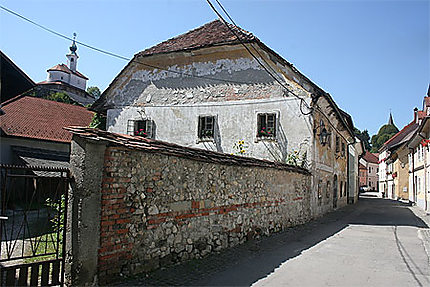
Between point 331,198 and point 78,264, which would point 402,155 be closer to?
point 331,198

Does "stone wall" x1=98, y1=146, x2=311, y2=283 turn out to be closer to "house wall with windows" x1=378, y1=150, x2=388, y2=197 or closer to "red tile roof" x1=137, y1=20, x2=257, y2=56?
"red tile roof" x1=137, y1=20, x2=257, y2=56

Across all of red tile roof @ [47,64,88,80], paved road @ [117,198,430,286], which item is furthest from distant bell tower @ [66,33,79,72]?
paved road @ [117,198,430,286]

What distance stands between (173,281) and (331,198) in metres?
16.6

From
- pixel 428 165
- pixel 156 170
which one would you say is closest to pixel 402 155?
pixel 428 165

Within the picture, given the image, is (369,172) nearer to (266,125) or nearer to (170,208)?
(266,125)

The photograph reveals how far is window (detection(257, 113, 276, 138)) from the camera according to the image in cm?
1558

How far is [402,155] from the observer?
39156mm

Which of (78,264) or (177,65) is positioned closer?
(78,264)

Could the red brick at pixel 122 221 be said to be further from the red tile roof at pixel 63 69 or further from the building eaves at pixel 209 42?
the red tile roof at pixel 63 69

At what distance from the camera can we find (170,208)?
6707 millimetres

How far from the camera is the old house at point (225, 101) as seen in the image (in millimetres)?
15219

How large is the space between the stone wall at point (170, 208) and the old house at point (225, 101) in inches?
202

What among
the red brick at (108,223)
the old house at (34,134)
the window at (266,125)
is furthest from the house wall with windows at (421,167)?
the old house at (34,134)

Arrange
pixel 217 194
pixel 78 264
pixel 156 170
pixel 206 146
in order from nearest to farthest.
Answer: pixel 78 264, pixel 156 170, pixel 217 194, pixel 206 146
